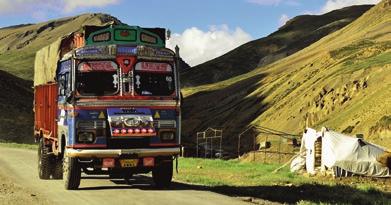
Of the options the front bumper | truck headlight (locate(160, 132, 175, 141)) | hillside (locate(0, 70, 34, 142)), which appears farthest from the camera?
hillside (locate(0, 70, 34, 142))

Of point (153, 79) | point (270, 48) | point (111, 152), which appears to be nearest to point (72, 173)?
point (111, 152)

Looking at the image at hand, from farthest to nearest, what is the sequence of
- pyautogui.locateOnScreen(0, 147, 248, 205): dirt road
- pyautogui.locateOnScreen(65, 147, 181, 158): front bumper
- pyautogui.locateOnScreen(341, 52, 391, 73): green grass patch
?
pyautogui.locateOnScreen(341, 52, 391, 73): green grass patch, pyautogui.locateOnScreen(65, 147, 181, 158): front bumper, pyautogui.locateOnScreen(0, 147, 248, 205): dirt road

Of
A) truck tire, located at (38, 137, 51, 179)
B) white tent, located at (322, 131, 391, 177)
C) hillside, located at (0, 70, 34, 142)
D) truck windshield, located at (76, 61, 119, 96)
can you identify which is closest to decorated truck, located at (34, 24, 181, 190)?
truck windshield, located at (76, 61, 119, 96)

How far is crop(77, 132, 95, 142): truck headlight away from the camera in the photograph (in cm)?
1397

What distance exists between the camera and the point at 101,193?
46.6 feet

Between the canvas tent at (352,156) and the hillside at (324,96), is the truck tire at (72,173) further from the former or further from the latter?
the hillside at (324,96)

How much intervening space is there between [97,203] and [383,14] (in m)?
74.2

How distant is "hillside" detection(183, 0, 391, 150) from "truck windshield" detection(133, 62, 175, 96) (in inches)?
858

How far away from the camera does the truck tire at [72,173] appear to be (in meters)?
14.4

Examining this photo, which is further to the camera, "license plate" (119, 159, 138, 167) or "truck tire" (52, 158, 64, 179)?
"truck tire" (52, 158, 64, 179)

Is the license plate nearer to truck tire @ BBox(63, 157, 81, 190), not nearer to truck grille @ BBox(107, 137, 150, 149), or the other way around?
truck grille @ BBox(107, 137, 150, 149)

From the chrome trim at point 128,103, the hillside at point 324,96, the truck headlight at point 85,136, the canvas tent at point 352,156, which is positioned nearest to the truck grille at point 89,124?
the truck headlight at point 85,136

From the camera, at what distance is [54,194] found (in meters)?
14.2

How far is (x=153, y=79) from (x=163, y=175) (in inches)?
109
